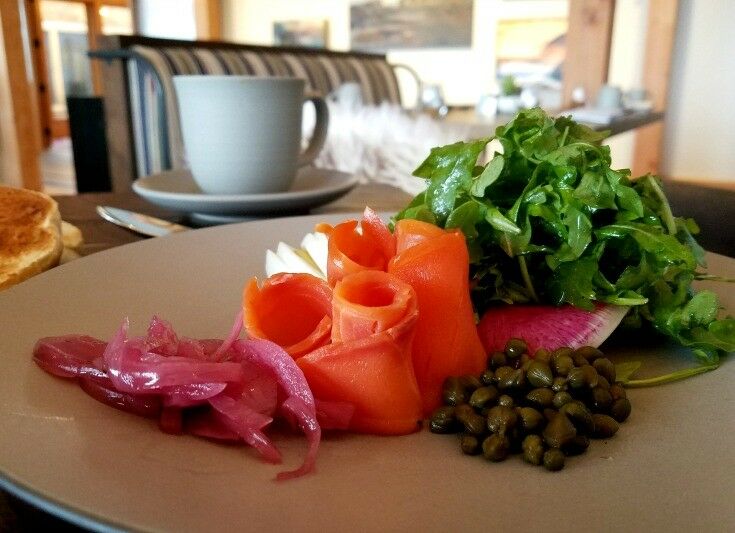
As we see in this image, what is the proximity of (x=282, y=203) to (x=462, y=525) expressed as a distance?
87 centimetres

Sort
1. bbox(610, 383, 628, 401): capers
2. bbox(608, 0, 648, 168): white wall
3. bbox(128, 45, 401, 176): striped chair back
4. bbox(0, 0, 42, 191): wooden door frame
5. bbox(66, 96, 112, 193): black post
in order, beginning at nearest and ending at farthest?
bbox(610, 383, 628, 401): capers < bbox(128, 45, 401, 176): striped chair back < bbox(66, 96, 112, 193): black post < bbox(0, 0, 42, 191): wooden door frame < bbox(608, 0, 648, 168): white wall

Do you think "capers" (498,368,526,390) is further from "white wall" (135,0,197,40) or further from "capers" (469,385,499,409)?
"white wall" (135,0,197,40)

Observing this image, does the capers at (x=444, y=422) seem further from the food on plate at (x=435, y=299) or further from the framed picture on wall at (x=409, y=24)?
the framed picture on wall at (x=409, y=24)

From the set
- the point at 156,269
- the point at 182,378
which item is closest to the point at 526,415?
the point at 182,378

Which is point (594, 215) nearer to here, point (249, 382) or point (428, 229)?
point (428, 229)

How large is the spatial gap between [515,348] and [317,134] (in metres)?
0.94

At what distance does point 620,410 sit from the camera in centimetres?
58

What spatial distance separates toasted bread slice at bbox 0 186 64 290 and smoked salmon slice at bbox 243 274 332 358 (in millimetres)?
462

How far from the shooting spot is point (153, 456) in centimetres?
45

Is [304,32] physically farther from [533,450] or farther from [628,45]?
[533,450]

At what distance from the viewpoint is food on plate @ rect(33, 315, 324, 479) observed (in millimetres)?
518

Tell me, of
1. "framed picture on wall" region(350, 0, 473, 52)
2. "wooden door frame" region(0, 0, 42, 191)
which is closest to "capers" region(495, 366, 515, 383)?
"wooden door frame" region(0, 0, 42, 191)

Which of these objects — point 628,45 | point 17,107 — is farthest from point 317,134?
point 628,45

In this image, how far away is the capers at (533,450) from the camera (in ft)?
1.62
